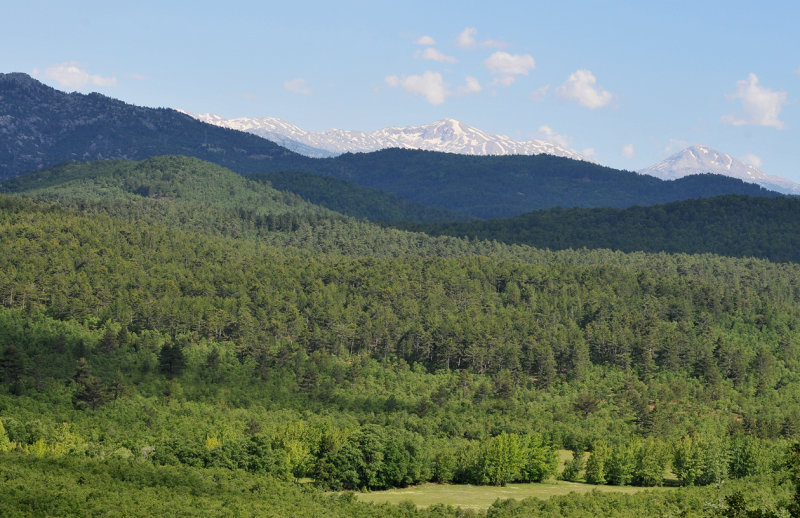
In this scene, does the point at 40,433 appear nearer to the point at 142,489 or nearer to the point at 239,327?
the point at 142,489

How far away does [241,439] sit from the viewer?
130625 mm

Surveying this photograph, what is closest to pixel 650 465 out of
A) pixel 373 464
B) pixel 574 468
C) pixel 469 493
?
pixel 574 468

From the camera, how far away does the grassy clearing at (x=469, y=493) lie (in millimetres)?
120312

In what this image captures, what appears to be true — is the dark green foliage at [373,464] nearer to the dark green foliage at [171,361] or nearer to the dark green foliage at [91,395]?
the dark green foliage at [91,395]

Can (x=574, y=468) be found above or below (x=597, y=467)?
below

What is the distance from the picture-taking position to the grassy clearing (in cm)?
12031

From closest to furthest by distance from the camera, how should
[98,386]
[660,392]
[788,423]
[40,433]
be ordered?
1. [40,433]
2. [98,386]
3. [788,423]
4. [660,392]

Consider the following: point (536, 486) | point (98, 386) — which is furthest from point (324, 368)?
point (536, 486)

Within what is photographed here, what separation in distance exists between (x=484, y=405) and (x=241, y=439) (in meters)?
59.9

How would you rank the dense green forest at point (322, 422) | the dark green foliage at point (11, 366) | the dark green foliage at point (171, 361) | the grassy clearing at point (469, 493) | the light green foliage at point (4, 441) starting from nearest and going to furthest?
the dense green forest at point (322, 422) < the grassy clearing at point (469, 493) < the light green foliage at point (4, 441) < the dark green foliage at point (11, 366) < the dark green foliage at point (171, 361)

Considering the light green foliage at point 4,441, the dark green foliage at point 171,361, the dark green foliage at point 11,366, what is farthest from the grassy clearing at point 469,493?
the dark green foliage at point 11,366

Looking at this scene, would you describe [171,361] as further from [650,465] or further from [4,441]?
[650,465]

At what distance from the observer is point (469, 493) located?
127688 mm

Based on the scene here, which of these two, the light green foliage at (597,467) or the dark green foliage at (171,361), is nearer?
the light green foliage at (597,467)
